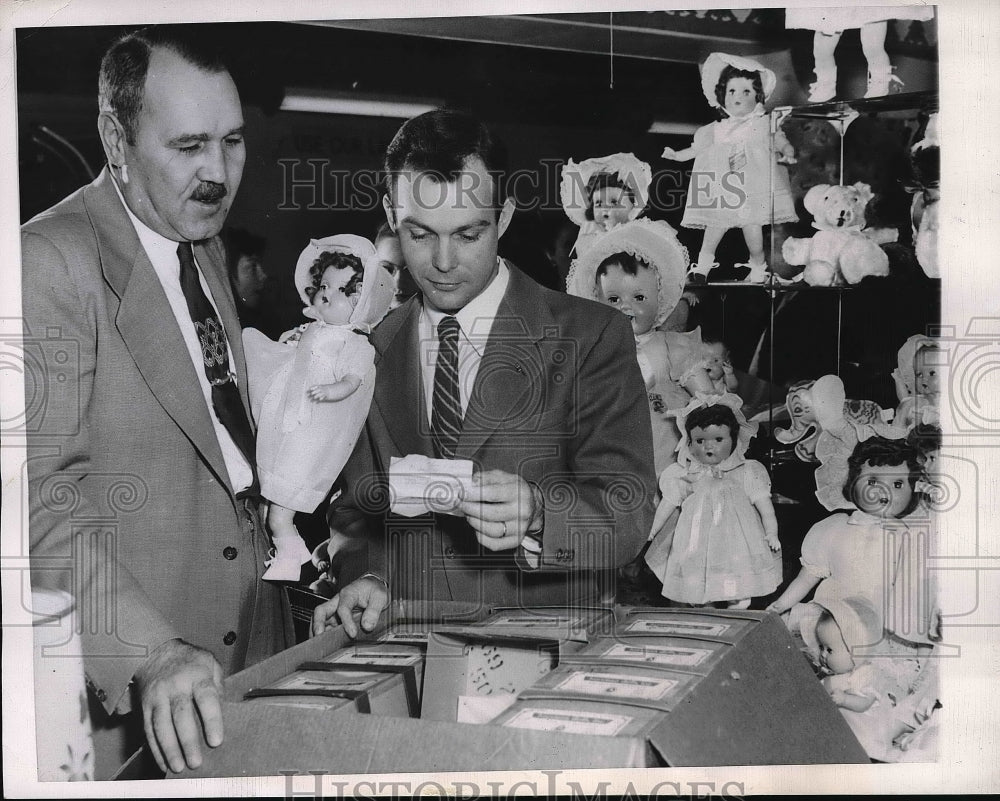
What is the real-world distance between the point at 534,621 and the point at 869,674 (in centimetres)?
81

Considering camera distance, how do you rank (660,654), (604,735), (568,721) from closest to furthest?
(604,735), (568,721), (660,654)

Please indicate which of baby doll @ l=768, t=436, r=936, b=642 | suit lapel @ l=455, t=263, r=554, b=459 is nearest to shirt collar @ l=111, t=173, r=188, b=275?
suit lapel @ l=455, t=263, r=554, b=459

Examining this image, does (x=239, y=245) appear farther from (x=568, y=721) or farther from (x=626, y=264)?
(x=568, y=721)

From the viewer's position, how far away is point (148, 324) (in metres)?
2.13

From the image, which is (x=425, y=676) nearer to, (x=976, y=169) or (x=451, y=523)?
(x=451, y=523)

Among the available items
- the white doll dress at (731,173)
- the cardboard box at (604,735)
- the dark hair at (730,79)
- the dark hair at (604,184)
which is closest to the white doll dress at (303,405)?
the cardboard box at (604,735)

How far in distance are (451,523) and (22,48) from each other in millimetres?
1483

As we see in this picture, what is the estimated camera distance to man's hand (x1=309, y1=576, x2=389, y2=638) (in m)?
2.19

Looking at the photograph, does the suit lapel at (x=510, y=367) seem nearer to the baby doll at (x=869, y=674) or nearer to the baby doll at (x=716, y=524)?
the baby doll at (x=716, y=524)

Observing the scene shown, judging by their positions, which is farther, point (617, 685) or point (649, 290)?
point (649, 290)

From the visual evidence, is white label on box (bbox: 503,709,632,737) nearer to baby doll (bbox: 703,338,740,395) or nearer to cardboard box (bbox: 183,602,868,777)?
cardboard box (bbox: 183,602,868,777)

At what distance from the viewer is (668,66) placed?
2.18 metres

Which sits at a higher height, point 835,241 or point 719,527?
point 835,241

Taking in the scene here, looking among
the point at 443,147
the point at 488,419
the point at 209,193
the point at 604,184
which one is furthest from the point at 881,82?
the point at 209,193
